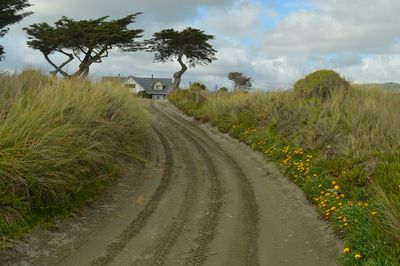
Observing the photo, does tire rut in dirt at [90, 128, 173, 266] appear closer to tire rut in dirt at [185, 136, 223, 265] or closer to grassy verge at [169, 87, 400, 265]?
tire rut in dirt at [185, 136, 223, 265]

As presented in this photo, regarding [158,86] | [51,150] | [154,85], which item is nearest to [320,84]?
[51,150]

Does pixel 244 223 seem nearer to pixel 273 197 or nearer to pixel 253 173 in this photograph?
pixel 273 197

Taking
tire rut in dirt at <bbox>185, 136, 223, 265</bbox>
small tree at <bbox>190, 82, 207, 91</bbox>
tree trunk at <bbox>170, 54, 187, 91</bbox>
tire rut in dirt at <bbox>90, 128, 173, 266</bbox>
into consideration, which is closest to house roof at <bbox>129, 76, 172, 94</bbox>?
tree trunk at <bbox>170, 54, 187, 91</bbox>

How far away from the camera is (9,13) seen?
3189 cm

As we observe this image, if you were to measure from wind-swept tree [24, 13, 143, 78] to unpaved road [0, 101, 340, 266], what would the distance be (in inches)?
1082

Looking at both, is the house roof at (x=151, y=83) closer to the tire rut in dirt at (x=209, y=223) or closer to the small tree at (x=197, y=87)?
the small tree at (x=197, y=87)

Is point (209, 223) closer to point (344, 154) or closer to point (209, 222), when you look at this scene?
point (209, 222)

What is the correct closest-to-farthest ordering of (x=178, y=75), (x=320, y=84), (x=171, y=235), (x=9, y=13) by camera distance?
(x=171, y=235), (x=320, y=84), (x=9, y=13), (x=178, y=75)

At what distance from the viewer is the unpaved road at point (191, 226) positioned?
5.91 meters

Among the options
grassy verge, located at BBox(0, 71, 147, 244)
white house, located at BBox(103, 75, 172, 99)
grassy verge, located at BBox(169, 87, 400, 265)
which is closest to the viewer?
grassy verge, located at BBox(169, 87, 400, 265)

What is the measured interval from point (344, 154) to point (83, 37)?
31808 millimetres

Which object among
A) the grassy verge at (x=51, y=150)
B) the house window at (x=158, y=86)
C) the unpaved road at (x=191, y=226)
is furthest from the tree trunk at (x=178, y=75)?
the unpaved road at (x=191, y=226)

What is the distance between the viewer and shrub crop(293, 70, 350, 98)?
52.2ft

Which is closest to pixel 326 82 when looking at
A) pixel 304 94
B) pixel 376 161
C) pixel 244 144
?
pixel 304 94
